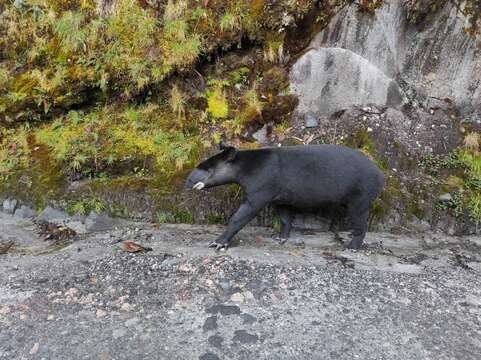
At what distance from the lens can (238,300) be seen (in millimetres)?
4969

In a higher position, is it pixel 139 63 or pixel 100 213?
pixel 139 63

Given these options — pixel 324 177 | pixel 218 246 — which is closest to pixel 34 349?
pixel 218 246

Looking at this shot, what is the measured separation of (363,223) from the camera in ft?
21.5

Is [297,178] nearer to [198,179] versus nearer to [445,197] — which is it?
[198,179]

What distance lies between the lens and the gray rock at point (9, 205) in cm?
742

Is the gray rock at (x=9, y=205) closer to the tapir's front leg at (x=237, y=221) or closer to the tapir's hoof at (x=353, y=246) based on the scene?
the tapir's front leg at (x=237, y=221)

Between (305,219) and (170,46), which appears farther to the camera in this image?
(170,46)

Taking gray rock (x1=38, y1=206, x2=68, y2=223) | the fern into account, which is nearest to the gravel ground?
gray rock (x1=38, y1=206, x2=68, y2=223)

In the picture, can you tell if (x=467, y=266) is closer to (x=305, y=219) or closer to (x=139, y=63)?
(x=305, y=219)

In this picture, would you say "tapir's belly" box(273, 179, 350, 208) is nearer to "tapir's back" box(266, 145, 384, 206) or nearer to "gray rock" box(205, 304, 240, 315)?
"tapir's back" box(266, 145, 384, 206)

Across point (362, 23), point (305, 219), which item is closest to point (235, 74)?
point (362, 23)

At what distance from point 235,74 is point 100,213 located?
3.85 metres

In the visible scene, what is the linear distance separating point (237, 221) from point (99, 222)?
2506 mm

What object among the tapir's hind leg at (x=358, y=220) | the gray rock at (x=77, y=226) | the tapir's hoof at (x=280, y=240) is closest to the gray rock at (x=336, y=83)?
the tapir's hind leg at (x=358, y=220)
